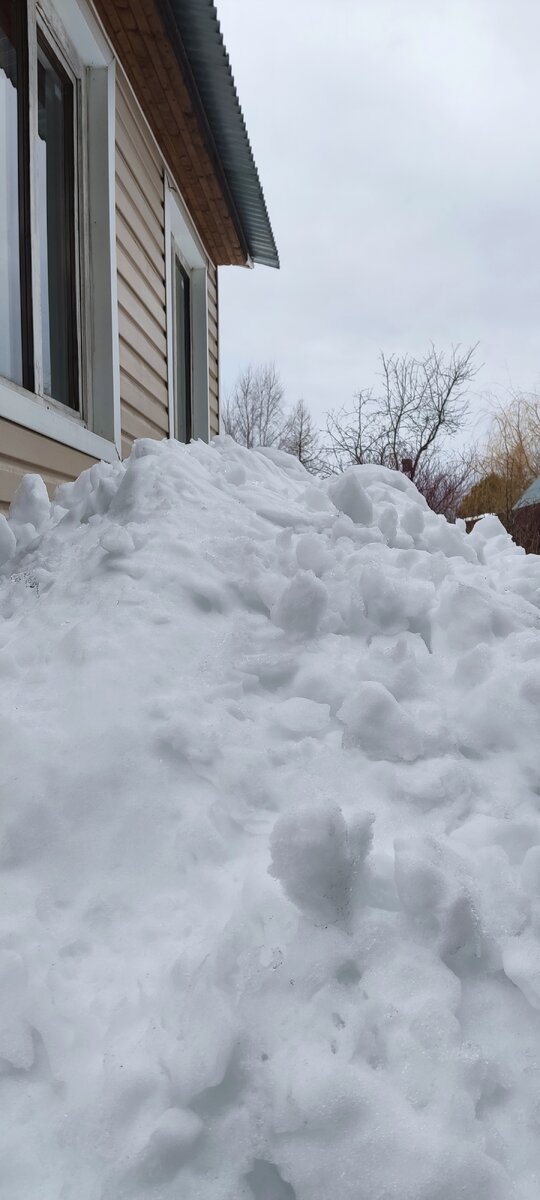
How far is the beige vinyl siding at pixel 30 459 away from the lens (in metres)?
2.40

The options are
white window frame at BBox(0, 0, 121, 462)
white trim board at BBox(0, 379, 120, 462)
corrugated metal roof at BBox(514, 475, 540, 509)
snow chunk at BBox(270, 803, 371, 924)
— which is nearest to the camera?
snow chunk at BBox(270, 803, 371, 924)

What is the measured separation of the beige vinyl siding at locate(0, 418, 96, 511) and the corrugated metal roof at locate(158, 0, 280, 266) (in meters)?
2.03

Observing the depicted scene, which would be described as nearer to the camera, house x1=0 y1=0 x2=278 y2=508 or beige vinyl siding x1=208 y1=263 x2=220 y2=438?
→ house x1=0 y1=0 x2=278 y2=508

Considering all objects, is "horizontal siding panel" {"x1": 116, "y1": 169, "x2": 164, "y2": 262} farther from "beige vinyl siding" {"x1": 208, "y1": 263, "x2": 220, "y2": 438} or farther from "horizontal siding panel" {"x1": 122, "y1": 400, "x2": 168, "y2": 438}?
"beige vinyl siding" {"x1": 208, "y1": 263, "x2": 220, "y2": 438}

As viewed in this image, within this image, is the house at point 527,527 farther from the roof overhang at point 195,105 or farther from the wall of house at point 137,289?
the wall of house at point 137,289

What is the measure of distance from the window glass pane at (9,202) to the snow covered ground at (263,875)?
3.70 ft

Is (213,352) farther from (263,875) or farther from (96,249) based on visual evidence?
(263,875)

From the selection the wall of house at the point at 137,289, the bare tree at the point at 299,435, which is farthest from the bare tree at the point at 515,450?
the wall of house at the point at 137,289

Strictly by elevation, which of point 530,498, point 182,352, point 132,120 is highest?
point 132,120

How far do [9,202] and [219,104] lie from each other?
2.14 meters

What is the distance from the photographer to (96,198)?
3398mm

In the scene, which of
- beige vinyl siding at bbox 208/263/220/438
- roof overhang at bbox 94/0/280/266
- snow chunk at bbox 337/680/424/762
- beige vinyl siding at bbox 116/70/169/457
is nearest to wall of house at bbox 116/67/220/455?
beige vinyl siding at bbox 116/70/169/457

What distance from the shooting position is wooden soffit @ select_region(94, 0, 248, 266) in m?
3.28

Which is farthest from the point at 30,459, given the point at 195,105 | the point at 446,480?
the point at 446,480
